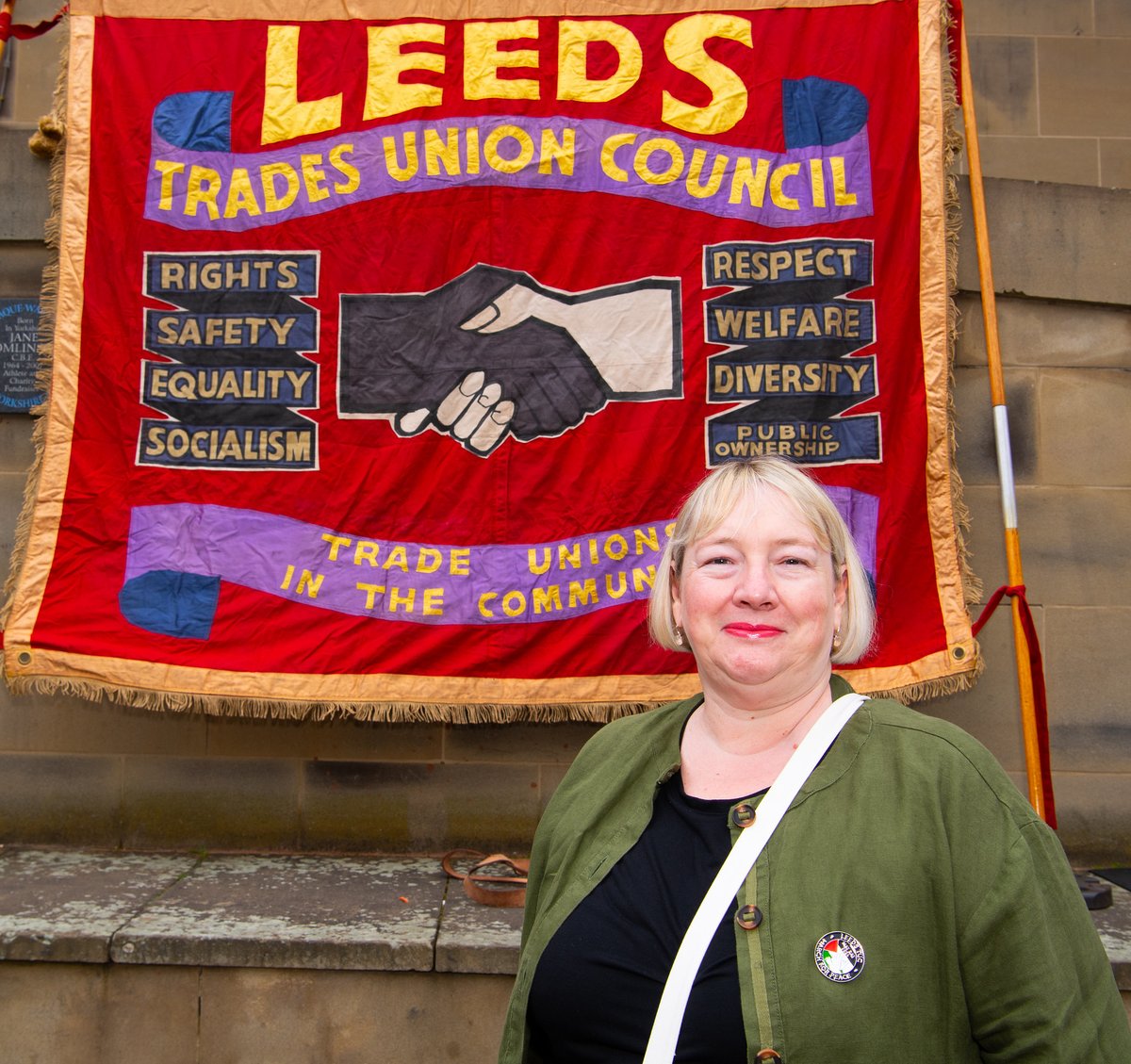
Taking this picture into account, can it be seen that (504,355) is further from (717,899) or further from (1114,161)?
(1114,161)

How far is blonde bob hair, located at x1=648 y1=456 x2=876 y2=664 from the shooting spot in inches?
64.2

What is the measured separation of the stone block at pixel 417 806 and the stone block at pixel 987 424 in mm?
2027

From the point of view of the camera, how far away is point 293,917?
3123 mm

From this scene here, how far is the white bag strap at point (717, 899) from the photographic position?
1.32 metres

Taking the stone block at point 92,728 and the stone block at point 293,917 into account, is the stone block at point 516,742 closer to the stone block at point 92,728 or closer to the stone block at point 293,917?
the stone block at point 293,917

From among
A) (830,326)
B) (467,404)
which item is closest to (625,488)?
(467,404)

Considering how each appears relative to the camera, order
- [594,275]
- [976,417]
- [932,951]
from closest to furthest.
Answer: [932,951] < [594,275] < [976,417]

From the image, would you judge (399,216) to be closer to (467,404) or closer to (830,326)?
(467,404)

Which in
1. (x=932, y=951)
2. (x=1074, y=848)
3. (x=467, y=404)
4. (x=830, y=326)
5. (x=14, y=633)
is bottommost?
(x=1074, y=848)

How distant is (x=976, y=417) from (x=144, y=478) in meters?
3.07

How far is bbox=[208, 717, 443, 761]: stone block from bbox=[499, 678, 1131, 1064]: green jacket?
269 centimetres

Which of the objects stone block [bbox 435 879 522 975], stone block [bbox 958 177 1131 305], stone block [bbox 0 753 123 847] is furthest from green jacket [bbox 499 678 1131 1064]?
stone block [bbox 0 753 123 847]

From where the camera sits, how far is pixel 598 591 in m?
3.55

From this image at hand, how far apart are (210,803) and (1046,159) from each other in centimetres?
453
